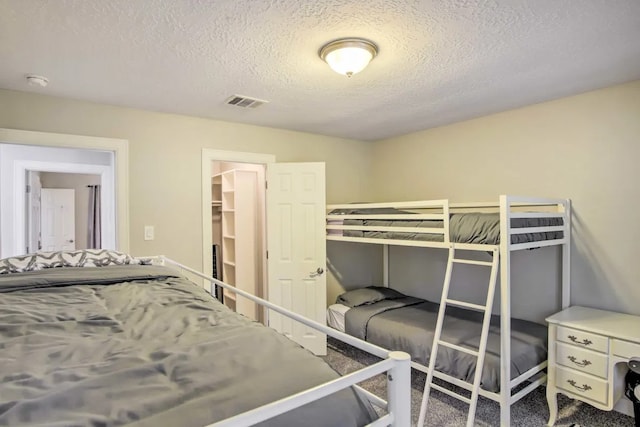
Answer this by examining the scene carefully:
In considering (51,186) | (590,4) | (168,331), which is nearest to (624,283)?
(590,4)

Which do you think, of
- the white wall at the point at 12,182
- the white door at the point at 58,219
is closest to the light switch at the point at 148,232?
the white wall at the point at 12,182

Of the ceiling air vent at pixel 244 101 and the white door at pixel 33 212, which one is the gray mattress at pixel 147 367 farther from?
the white door at pixel 33 212

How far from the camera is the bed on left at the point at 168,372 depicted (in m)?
0.76

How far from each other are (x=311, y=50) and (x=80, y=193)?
558 centimetres

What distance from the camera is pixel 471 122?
3.47m

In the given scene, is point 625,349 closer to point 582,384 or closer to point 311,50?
point 582,384

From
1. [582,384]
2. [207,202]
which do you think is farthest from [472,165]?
[207,202]

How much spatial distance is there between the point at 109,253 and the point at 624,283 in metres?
3.70

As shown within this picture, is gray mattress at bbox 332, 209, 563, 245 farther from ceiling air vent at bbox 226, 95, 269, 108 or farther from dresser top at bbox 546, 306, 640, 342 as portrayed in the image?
ceiling air vent at bbox 226, 95, 269, 108

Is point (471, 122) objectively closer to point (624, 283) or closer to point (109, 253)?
point (624, 283)

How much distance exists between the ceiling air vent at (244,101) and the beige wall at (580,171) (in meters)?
2.01

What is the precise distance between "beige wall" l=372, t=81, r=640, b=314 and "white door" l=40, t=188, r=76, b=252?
574 cm

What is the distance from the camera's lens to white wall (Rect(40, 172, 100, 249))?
5770 millimetres

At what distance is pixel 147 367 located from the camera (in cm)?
95
